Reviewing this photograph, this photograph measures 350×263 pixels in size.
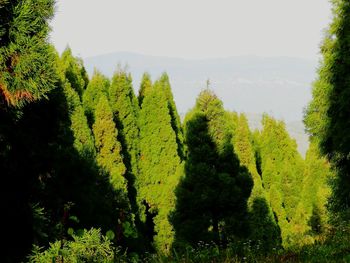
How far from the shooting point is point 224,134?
1764cm

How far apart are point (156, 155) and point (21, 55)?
23.9m

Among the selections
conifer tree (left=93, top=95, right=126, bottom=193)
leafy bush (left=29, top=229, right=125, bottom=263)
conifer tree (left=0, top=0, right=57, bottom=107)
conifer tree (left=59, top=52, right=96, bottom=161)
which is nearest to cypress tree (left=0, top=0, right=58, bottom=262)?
conifer tree (left=0, top=0, right=57, bottom=107)

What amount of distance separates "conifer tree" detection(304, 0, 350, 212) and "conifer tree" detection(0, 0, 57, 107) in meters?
11.9

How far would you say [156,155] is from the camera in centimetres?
2911

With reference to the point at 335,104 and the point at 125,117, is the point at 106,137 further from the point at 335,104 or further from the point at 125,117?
the point at 335,104

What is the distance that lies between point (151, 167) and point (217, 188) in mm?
12427

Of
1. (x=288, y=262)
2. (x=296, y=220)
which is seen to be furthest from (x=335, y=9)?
(x=296, y=220)

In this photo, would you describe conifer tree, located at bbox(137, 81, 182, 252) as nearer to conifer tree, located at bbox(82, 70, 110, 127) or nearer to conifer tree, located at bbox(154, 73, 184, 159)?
conifer tree, located at bbox(154, 73, 184, 159)

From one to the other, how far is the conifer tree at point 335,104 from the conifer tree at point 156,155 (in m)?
12.8

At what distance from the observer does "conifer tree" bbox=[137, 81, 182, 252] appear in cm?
2861

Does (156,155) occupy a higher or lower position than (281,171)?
higher

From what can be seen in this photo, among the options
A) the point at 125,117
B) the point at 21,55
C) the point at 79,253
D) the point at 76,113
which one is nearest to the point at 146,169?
the point at 125,117

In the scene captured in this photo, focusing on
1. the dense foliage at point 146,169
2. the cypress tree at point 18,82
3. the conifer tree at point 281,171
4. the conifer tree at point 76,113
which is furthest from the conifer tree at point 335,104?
the conifer tree at point 281,171

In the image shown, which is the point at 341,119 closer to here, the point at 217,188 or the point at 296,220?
the point at 217,188
